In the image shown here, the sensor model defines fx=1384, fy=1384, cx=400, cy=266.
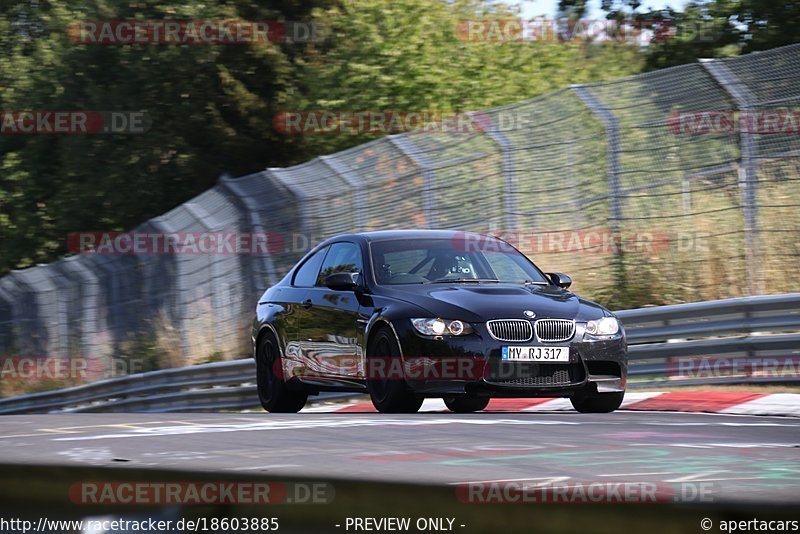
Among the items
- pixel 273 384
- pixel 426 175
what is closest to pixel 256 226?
pixel 426 175

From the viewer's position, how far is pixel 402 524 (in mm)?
3119

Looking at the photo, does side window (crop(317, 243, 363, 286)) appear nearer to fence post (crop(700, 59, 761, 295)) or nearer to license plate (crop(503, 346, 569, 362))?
license plate (crop(503, 346, 569, 362))

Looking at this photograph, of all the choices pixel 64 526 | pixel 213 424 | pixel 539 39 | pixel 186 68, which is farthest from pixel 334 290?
pixel 539 39

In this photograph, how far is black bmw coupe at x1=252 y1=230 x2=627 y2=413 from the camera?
9766mm

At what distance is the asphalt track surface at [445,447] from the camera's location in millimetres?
4477

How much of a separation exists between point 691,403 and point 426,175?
654cm

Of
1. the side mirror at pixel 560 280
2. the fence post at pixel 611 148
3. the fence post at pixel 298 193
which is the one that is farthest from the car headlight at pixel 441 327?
the fence post at pixel 298 193

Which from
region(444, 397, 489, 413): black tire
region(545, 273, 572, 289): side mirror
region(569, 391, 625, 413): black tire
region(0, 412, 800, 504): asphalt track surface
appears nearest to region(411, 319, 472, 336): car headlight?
region(0, 412, 800, 504): asphalt track surface

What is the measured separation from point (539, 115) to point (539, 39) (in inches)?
735

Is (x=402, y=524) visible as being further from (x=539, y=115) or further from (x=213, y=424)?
(x=539, y=115)

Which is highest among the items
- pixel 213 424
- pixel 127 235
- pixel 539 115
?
pixel 539 115

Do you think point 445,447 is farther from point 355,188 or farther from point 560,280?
point 355,188

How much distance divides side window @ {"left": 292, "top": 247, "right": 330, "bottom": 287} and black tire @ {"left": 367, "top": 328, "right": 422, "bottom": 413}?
5.67 feet

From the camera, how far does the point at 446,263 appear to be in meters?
11.1
